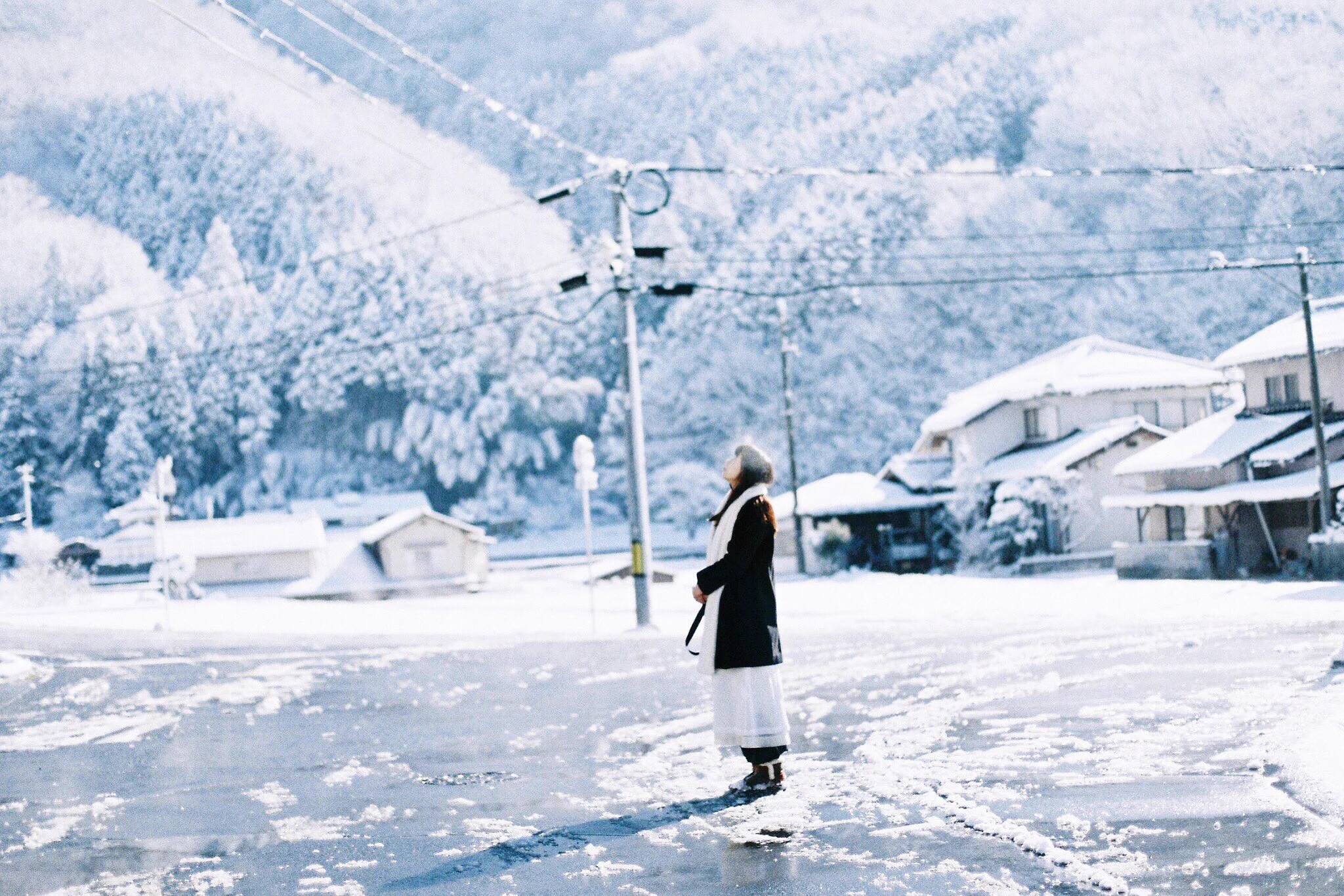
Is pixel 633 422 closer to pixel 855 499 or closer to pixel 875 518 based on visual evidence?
pixel 855 499

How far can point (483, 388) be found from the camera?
285ft

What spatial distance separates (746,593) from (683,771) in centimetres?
133

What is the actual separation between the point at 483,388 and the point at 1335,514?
63.9 metres

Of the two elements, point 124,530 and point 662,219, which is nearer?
point 124,530

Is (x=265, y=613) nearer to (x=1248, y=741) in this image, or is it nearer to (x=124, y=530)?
(x=1248, y=741)

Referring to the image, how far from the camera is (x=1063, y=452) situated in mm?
42406

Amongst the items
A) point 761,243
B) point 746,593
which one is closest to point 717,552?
point 746,593

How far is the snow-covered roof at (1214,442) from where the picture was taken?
32312mm

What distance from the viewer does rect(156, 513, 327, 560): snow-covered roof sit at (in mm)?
55250

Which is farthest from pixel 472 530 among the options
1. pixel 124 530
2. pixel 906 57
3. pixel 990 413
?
pixel 906 57

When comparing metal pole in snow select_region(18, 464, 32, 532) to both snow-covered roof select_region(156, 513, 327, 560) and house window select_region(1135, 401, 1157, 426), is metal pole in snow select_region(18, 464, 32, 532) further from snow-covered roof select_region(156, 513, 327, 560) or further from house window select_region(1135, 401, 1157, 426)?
house window select_region(1135, 401, 1157, 426)

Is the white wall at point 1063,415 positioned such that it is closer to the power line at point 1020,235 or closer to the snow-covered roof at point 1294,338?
the snow-covered roof at point 1294,338

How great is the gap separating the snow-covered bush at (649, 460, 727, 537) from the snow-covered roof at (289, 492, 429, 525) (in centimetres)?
1375

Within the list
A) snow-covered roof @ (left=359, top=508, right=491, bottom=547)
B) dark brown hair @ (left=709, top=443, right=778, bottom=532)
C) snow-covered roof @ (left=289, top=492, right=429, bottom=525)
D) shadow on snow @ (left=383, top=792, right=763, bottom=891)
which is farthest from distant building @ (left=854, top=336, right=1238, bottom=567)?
snow-covered roof @ (left=289, top=492, right=429, bottom=525)
